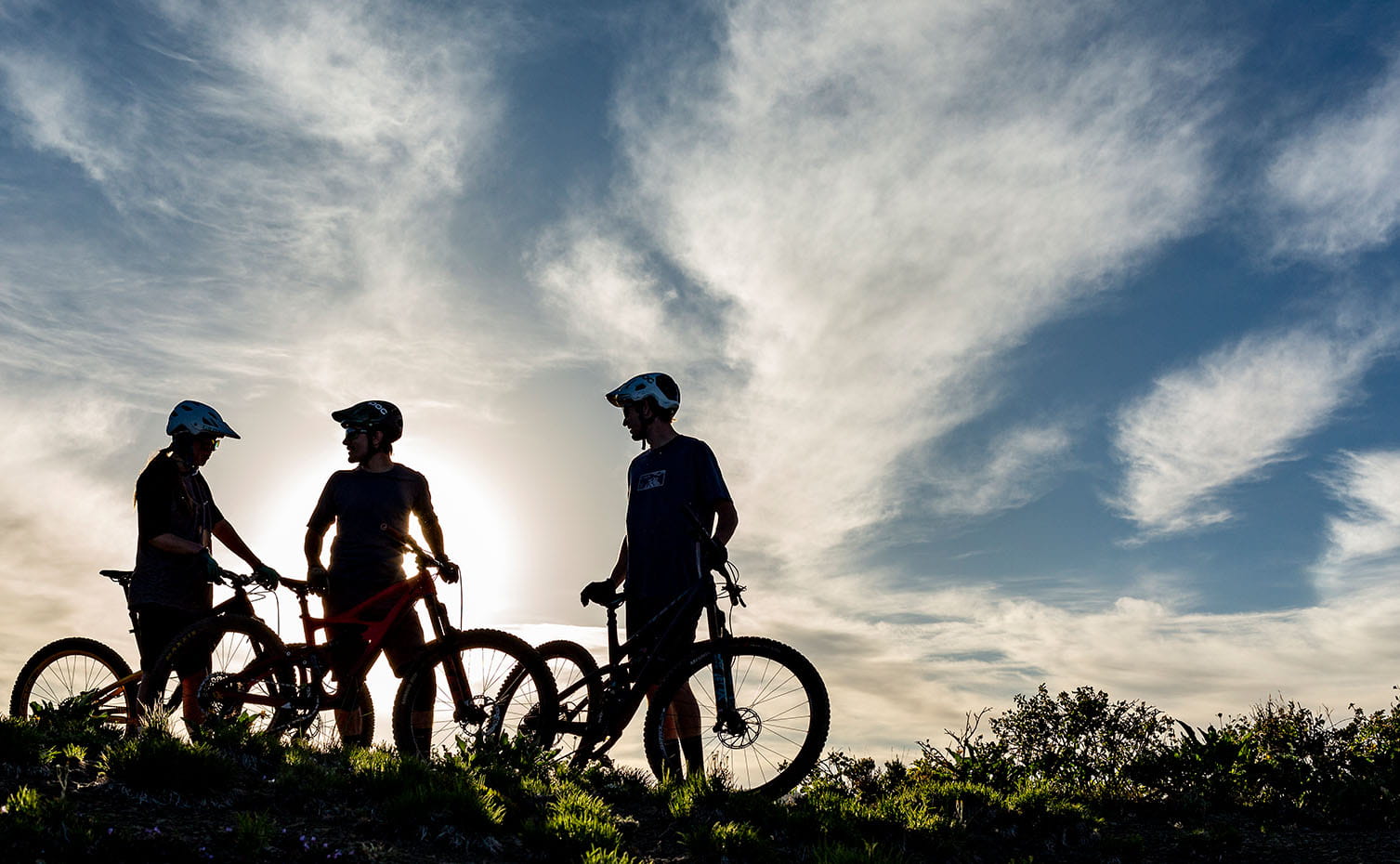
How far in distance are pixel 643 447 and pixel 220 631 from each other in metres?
4.03

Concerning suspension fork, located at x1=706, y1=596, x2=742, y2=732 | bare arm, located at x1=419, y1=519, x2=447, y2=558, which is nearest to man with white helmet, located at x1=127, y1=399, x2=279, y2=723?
bare arm, located at x1=419, y1=519, x2=447, y2=558

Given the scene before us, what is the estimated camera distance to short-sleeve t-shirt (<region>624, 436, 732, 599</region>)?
27.2ft

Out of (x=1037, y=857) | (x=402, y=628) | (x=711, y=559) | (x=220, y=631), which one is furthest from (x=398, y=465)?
(x=1037, y=857)

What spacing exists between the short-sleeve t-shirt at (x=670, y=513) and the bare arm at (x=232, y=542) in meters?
3.61

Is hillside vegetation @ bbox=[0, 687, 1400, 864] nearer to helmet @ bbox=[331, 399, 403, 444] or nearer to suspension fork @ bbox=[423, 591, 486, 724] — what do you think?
suspension fork @ bbox=[423, 591, 486, 724]

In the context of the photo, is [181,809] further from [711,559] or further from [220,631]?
[711,559]

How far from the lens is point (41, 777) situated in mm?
6277

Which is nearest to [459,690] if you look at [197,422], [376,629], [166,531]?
[376,629]

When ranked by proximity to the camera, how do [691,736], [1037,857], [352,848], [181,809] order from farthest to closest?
[691,736] < [1037,857] < [181,809] < [352,848]

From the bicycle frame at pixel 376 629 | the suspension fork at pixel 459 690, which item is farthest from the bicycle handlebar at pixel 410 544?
the suspension fork at pixel 459 690

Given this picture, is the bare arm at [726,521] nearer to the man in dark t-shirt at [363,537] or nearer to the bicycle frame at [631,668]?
the bicycle frame at [631,668]

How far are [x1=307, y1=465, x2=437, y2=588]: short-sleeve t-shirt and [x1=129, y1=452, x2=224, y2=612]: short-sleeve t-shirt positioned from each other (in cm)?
118

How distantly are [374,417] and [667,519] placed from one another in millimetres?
2839

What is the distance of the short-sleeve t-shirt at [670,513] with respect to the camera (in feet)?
27.2
